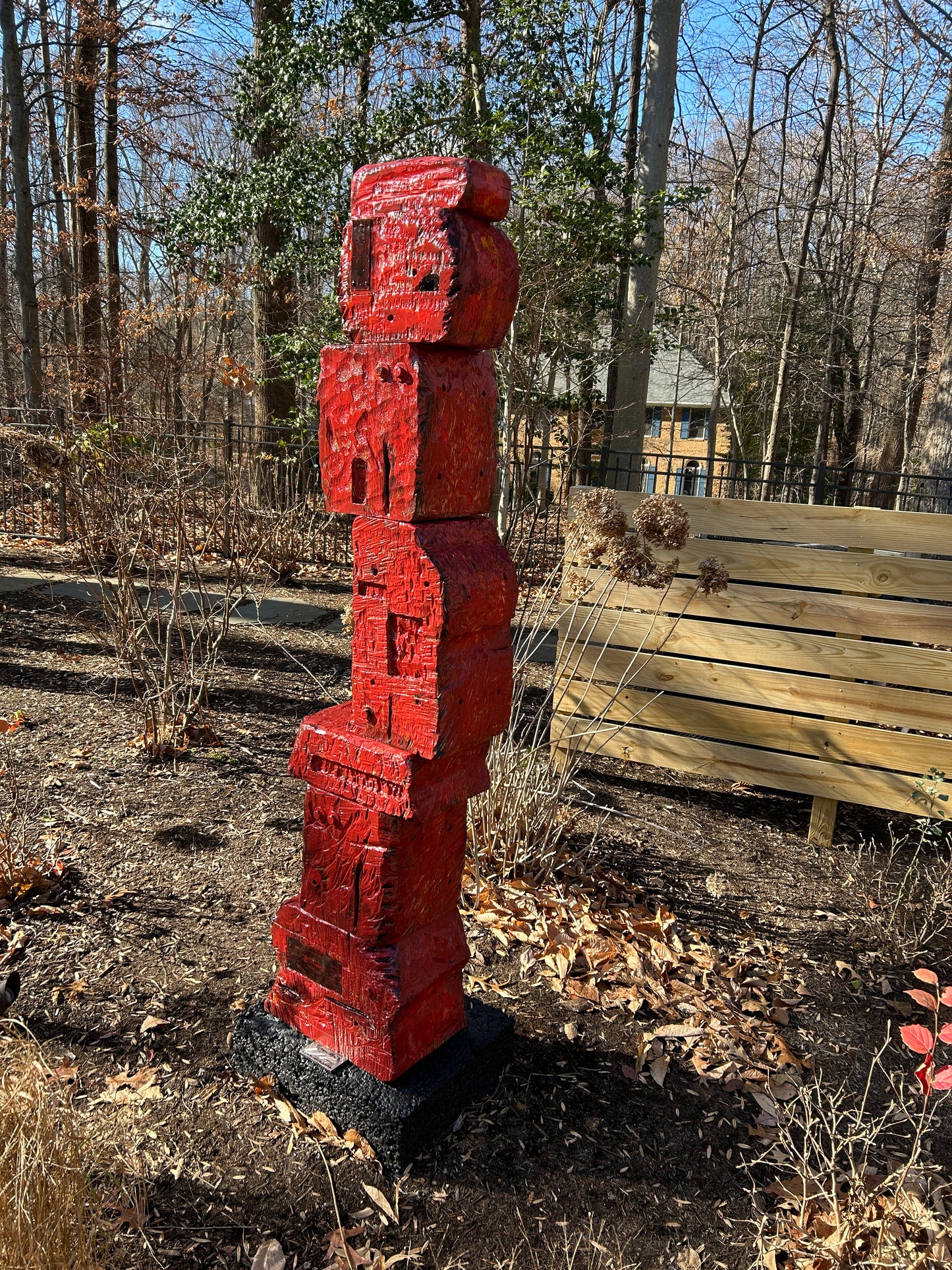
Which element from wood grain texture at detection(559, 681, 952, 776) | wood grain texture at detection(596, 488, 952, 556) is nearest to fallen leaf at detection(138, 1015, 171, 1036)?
wood grain texture at detection(559, 681, 952, 776)

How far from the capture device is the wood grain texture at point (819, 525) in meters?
3.46

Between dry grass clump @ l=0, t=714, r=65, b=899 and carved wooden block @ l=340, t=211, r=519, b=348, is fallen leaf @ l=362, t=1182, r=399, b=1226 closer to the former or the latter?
dry grass clump @ l=0, t=714, r=65, b=899

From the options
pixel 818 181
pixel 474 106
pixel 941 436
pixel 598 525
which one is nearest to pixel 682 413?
pixel 818 181

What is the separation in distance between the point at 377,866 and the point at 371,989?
290 millimetres

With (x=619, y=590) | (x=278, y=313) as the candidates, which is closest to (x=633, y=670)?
(x=619, y=590)

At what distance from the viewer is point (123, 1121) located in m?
1.94

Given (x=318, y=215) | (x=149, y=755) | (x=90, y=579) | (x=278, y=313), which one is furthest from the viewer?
(x=278, y=313)

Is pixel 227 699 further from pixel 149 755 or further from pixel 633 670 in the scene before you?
pixel 633 670

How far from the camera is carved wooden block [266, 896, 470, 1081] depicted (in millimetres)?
1894

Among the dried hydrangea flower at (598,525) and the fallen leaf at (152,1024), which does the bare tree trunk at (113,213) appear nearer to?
the dried hydrangea flower at (598,525)

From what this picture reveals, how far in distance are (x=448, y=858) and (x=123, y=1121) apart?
948 millimetres

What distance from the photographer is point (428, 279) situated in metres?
1.59

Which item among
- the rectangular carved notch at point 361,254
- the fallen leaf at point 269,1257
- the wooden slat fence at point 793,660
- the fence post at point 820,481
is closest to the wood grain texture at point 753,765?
the wooden slat fence at point 793,660

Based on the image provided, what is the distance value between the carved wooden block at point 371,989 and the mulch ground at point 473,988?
9.8 inches
